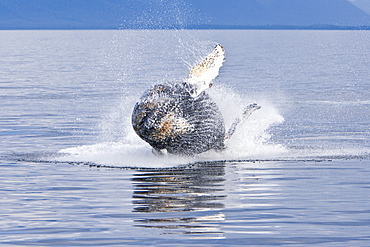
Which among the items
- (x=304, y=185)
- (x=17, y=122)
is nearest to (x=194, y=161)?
(x=304, y=185)

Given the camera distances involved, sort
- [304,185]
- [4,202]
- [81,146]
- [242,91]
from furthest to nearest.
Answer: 1. [242,91]
2. [81,146]
3. [304,185]
4. [4,202]

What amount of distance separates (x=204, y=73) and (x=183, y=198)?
4.33m

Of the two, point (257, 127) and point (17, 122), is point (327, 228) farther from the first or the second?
point (17, 122)

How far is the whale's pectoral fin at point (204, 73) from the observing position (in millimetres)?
16734

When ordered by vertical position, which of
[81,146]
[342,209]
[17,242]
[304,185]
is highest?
[81,146]

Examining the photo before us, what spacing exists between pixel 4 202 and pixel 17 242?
8.78 feet

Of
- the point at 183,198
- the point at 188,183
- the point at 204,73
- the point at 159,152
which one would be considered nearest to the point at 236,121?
the point at 204,73

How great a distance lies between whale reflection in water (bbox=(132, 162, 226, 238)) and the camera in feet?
37.8

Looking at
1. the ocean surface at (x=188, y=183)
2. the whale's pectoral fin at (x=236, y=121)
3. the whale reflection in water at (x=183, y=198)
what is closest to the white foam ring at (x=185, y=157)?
the ocean surface at (x=188, y=183)

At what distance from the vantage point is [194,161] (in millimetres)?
17094

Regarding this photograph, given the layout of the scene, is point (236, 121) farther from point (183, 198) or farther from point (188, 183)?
point (183, 198)

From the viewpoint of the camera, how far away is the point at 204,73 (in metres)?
17.0

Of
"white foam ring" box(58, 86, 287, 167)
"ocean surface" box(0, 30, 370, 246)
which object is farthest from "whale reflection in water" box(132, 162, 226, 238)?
"white foam ring" box(58, 86, 287, 167)

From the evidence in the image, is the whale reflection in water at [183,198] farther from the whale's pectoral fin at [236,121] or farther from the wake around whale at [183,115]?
the whale's pectoral fin at [236,121]
